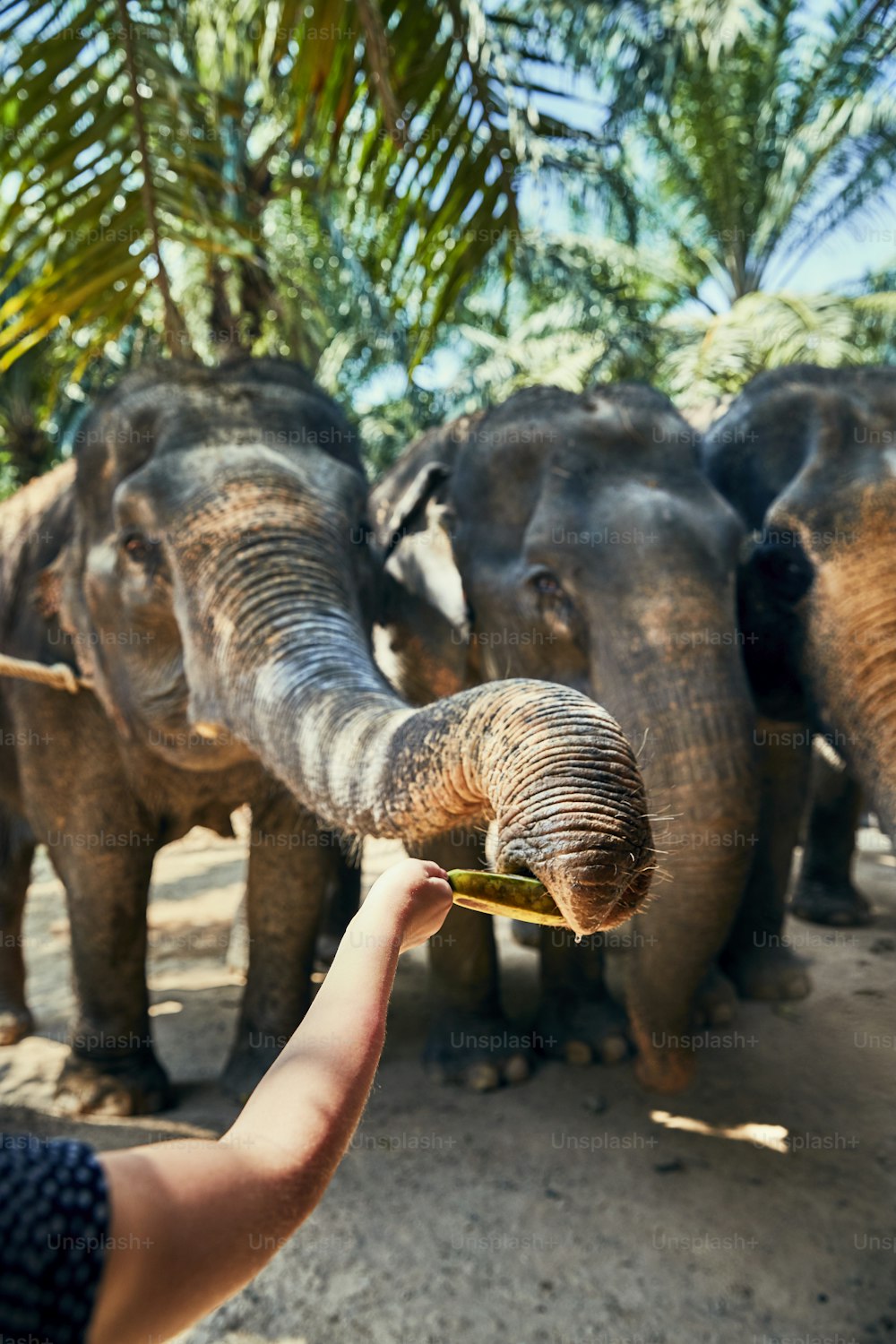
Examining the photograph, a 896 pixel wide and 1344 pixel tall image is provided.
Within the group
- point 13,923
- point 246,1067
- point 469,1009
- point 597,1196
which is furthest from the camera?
point 13,923

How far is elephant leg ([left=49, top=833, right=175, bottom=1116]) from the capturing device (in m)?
4.75

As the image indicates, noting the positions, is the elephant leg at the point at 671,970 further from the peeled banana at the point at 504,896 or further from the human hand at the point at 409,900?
the human hand at the point at 409,900

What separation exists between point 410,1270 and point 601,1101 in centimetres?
135

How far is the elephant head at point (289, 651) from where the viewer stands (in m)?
1.85

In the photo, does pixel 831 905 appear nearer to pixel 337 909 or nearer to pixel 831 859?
pixel 831 859

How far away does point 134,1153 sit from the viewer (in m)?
1.08

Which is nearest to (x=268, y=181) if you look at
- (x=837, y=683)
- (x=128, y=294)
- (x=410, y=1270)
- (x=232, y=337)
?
(x=232, y=337)

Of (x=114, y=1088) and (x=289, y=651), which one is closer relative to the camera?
(x=289, y=651)

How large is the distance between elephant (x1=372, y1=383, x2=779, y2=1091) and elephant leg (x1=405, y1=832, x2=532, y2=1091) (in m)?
0.02

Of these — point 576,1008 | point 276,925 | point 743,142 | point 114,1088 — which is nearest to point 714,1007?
point 576,1008

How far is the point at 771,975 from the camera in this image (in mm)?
5949

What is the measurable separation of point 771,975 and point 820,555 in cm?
267

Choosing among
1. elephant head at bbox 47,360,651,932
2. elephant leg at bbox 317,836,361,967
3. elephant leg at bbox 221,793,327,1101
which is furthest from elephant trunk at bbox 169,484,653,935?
elephant leg at bbox 317,836,361,967

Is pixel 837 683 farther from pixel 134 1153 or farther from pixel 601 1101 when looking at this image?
pixel 134 1153
